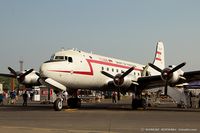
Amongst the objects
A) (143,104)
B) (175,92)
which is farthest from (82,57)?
(175,92)

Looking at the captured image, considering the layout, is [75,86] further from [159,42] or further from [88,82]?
[159,42]

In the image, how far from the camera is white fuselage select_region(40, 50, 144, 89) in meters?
22.4

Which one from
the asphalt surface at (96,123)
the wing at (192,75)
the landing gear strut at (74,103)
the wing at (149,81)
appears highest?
the wing at (192,75)

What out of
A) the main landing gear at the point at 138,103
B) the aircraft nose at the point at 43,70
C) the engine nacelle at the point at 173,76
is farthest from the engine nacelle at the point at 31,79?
the engine nacelle at the point at 173,76

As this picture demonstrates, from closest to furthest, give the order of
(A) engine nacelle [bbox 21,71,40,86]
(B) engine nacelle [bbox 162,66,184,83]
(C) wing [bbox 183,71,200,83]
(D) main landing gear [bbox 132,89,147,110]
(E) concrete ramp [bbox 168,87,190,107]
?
(C) wing [bbox 183,71,200,83] → (B) engine nacelle [bbox 162,66,184,83] → (D) main landing gear [bbox 132,89,147,110] → (A) engine nacelle [bbox 21,71,40,86] → (E) concrete ramp [bbox 168,87,190,107]

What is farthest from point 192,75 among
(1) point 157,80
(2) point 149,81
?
(2) point 149,81

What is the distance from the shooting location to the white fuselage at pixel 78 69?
22391 millimetres

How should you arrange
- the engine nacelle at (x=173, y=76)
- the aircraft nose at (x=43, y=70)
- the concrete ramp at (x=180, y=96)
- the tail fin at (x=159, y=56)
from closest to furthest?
the aircraft nose at (x=43, y=70)
the engine nacelle at (x=173, y=76)
the concrete ramp at (x=180, y=96)
the tail fin at (x=159, y=56)

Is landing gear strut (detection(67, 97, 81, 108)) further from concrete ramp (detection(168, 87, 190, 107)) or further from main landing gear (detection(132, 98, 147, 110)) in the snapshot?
concrete ramp (detection(168, 87, 190, 107))

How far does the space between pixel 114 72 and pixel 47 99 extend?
17125 millimetres

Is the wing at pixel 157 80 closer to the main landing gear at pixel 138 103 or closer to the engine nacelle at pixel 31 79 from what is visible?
the main landing gear at pixel 138 103

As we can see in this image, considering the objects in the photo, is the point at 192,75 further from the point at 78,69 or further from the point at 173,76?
the point at 78,69

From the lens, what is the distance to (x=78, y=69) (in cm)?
2386

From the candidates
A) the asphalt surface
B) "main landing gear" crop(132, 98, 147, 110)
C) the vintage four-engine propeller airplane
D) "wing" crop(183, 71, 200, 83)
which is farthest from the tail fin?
the asphalt surface
